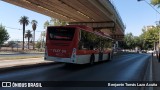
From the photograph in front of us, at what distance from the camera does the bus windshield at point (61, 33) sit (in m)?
20.6

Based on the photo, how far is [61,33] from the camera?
20.9 meters

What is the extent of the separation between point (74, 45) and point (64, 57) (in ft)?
3.41

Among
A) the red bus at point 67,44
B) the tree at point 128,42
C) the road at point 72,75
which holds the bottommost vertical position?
the road at point 72,75

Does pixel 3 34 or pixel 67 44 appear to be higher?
pixel 3 34

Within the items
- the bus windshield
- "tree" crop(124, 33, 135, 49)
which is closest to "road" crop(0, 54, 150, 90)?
the bus windshield

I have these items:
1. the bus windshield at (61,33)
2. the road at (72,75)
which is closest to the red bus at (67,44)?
the bus windshield at (61,33)

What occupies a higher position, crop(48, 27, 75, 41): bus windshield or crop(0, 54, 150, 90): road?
crop(48, 27, 75, 41): bus windshield

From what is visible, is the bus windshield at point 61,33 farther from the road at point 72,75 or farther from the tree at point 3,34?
the tree at point 3,34

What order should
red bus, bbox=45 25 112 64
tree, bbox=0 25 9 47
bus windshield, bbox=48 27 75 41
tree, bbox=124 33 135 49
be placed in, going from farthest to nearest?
1. tree, bbox=124 33 135 49
2. tree, bbox=0 25 9 47
3. bus windshield, bbox=48 27 75 41
4. red bus, bbox=45 25 112 64

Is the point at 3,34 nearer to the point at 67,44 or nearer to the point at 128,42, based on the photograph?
the point at 67,44

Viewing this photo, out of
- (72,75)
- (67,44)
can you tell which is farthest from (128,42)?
(72,75)

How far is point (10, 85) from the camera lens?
1163 cm

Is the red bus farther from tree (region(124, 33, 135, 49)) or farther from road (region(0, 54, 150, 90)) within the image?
tree (region(124, 33, 135, 49))

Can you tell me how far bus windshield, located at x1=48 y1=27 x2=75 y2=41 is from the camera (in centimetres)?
2059
